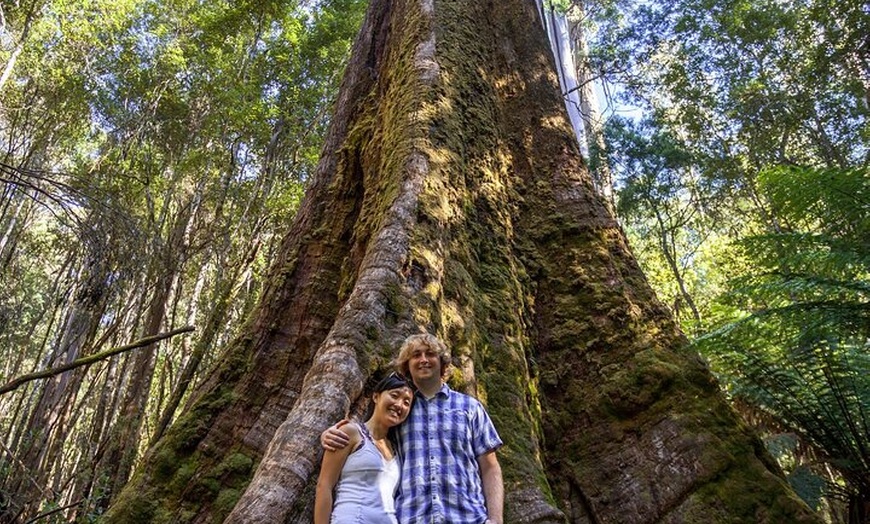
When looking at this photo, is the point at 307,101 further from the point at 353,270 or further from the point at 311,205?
the point at 353,270

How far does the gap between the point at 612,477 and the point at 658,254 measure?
1558 centimetres

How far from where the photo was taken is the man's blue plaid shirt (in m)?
2.17

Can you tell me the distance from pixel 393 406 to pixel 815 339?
13.3 ft

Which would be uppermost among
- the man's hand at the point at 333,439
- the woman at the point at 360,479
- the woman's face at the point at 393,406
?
the woman's face at the point at 393,406

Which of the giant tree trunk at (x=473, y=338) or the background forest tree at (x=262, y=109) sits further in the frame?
the background forest tree at (x=262, y=109)

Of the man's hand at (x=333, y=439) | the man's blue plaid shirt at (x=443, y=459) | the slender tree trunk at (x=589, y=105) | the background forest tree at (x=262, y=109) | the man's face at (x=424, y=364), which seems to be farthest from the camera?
the slender tree trunk at (x=589, y=105)

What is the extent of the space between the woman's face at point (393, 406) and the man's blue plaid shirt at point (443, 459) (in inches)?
4.3

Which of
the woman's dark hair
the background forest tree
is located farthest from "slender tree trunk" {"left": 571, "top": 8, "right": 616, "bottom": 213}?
the woman's dark hair

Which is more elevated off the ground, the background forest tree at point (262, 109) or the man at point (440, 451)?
the background forest tree at point (262, 109)

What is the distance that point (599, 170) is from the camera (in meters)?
12.1

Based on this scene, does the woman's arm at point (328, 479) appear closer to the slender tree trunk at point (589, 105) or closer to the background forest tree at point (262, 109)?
the background forest tree at point (262, 109)

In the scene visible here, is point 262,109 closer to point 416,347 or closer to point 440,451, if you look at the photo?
point 416,347

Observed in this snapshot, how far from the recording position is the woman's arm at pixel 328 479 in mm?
2029

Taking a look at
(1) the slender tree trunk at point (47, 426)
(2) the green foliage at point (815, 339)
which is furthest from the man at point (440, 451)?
(1) the slender tree trunk at point (47, 426)
